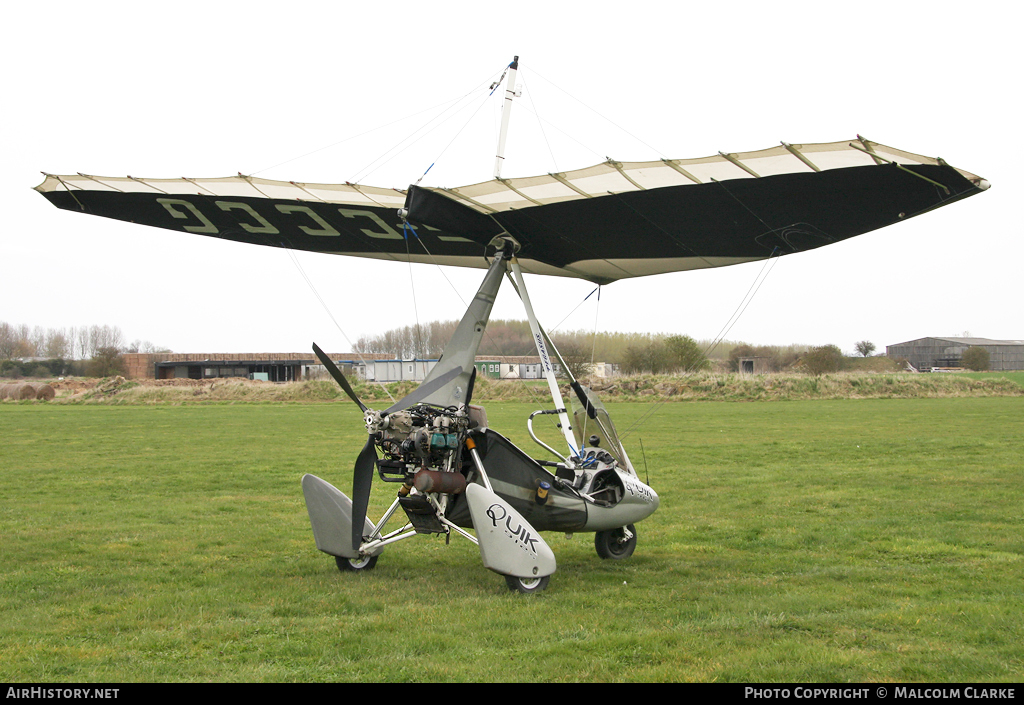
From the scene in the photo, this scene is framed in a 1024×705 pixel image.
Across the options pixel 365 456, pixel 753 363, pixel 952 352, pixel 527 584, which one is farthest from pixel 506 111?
pixel 952 352

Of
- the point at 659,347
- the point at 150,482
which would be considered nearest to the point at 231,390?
the point at 659,347

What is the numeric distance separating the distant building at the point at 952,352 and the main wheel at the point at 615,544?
119699 mm

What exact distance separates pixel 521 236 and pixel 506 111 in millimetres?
1421

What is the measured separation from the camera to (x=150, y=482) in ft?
52.1

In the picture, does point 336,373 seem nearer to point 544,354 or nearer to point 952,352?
point 544,354

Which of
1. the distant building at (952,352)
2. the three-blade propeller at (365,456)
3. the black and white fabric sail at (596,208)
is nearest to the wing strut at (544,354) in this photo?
the black and white fabric sail at (596,208)

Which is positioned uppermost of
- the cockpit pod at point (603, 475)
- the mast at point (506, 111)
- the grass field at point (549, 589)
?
the mast at point (506, 111)

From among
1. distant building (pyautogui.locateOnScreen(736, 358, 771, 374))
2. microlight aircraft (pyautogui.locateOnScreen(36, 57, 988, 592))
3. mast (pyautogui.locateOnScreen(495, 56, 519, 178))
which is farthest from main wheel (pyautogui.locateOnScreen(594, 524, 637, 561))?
distant building (pyautogui.locateOnScreen(736, 358, 771, 374))

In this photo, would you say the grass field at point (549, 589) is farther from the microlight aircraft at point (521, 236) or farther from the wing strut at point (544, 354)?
the wing strut at point (544, 354)

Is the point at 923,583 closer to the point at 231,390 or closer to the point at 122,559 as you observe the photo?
the point at 122,559

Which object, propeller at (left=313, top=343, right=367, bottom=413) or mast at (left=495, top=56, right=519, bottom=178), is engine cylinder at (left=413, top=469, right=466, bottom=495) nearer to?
propeller at (left=313, top=343, right=367, bottom=413)

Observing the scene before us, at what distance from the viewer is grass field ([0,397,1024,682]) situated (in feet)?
17.7

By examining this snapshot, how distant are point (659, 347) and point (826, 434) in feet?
138

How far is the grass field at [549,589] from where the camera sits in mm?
5402
